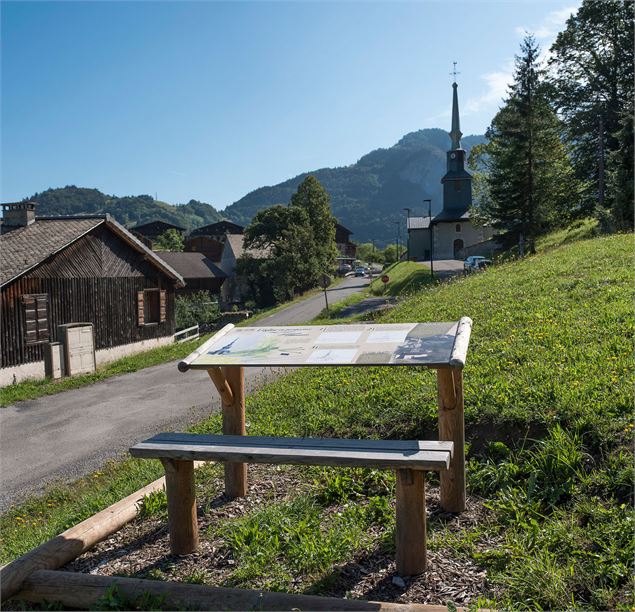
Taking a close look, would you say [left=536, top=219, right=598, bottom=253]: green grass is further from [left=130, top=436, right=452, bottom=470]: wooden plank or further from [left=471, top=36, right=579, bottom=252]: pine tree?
[left=130, top=436, right=452, bottom=470]: wooden plank

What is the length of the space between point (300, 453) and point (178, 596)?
118 centimetres

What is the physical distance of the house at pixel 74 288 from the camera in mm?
18219

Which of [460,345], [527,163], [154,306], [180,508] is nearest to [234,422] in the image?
[180,508]

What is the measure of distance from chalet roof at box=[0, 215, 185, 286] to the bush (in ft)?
48.4

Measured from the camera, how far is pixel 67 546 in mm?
4383

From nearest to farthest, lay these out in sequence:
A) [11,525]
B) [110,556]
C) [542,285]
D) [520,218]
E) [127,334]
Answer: [110,556], [11,525], [542,285], [127,334], [520,218]

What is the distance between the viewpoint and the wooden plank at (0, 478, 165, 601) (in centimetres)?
387

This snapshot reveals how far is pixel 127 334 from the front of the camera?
23.5m

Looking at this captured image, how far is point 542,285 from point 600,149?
23.3 m

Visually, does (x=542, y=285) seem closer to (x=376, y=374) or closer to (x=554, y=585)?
(x=376, y=374)

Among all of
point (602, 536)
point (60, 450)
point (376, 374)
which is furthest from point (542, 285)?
point (60, 450)

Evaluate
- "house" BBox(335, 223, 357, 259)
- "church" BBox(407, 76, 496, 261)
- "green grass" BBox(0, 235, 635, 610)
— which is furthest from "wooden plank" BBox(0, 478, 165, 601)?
"house" BBox(335, 223, 357, 259)

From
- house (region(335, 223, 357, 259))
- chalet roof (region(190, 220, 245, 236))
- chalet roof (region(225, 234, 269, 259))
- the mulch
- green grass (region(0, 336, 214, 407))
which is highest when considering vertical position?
chalet roof (region(190, 220, 245, 236))

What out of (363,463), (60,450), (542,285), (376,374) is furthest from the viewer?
(542,285)
